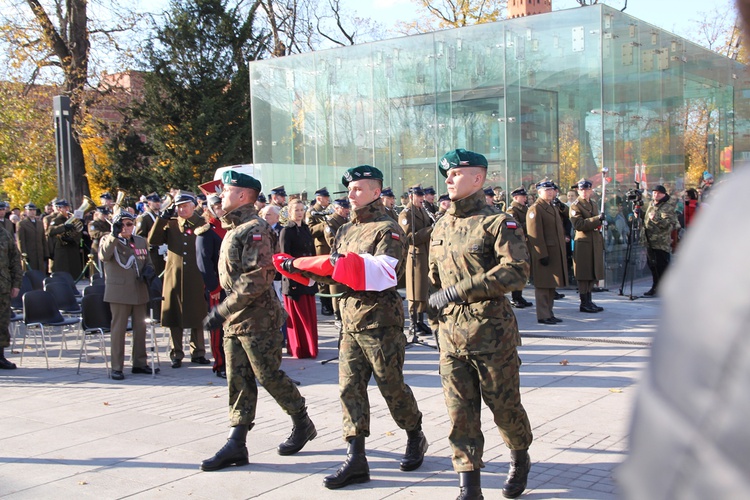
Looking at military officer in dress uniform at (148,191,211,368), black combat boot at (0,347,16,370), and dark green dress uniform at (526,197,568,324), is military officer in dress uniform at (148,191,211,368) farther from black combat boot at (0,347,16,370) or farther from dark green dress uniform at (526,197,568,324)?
dark green dress uniform at (526,197,568,324)

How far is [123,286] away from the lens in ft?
30.6

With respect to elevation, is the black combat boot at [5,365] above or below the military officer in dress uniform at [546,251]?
below

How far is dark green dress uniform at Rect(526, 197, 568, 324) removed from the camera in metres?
12.2

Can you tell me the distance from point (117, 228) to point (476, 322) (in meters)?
5.93

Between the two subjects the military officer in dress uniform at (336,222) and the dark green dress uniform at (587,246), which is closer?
the military officer in dress uniform at (336,222)

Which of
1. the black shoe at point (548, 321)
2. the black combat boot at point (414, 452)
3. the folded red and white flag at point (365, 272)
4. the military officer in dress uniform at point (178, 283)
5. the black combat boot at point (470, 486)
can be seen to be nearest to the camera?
the black combat boot at point (470, 486)

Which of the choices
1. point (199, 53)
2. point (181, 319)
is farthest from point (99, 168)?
point (181, 319)

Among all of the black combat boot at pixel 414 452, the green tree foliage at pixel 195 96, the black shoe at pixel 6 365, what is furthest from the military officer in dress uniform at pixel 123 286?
the green tree foliage at pixel 195 96

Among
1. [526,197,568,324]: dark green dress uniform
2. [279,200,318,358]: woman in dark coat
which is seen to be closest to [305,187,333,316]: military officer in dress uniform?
[279,200,318,358]: woman in dark coat

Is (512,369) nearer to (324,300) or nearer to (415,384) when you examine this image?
(415,384)

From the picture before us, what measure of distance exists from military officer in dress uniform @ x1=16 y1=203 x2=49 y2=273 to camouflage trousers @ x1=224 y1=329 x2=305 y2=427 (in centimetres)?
1455

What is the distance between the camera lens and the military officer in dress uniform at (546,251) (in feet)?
40.2

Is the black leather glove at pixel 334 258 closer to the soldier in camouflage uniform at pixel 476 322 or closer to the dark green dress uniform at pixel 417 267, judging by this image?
the soldier in camouflage uniform at pixel 476 322

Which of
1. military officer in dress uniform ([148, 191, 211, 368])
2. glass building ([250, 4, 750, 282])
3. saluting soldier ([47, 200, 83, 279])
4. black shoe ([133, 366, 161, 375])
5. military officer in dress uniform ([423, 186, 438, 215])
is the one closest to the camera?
black shoe ([133, 366, 161, 375])
